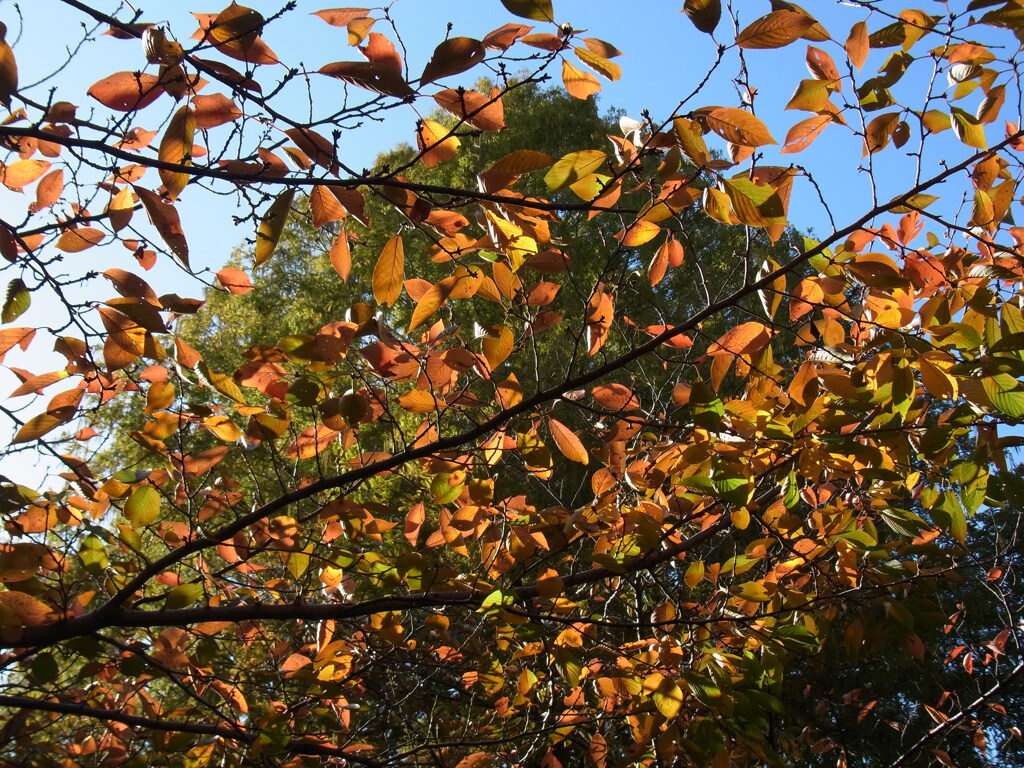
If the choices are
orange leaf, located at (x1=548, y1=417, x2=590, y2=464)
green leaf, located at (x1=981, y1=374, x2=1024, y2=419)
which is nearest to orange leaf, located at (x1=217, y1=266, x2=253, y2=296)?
orange leaf, located at (x1=548, y1=417, x2=590, y2=464)

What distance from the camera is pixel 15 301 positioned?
1.02 m

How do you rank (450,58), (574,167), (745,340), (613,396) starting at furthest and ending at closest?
1. (613,396)
2. (745,340)
3. (574,167)
4. (450,58)

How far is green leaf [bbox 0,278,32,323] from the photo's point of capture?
1002 millimetres

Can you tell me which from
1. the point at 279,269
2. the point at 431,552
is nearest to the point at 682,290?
the point at 431,552

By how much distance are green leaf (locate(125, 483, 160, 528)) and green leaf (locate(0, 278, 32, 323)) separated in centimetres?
34

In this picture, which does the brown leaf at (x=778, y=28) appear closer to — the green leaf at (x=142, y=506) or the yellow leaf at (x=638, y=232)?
the yellow leaf at (x=638, y=232)

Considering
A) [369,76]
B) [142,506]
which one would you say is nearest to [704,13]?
[369,76]

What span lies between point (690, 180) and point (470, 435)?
1.74 feet

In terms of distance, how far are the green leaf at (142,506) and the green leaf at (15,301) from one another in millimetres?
342

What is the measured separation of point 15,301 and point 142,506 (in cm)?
39

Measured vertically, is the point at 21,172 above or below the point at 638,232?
above

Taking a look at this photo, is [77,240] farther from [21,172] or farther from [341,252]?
[341,252]

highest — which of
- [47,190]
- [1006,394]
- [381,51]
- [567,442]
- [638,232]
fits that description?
[47,190]

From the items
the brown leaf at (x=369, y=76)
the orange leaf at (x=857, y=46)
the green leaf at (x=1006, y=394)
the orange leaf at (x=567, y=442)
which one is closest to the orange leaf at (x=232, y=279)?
the brown leaf at (x=369, y=76)
